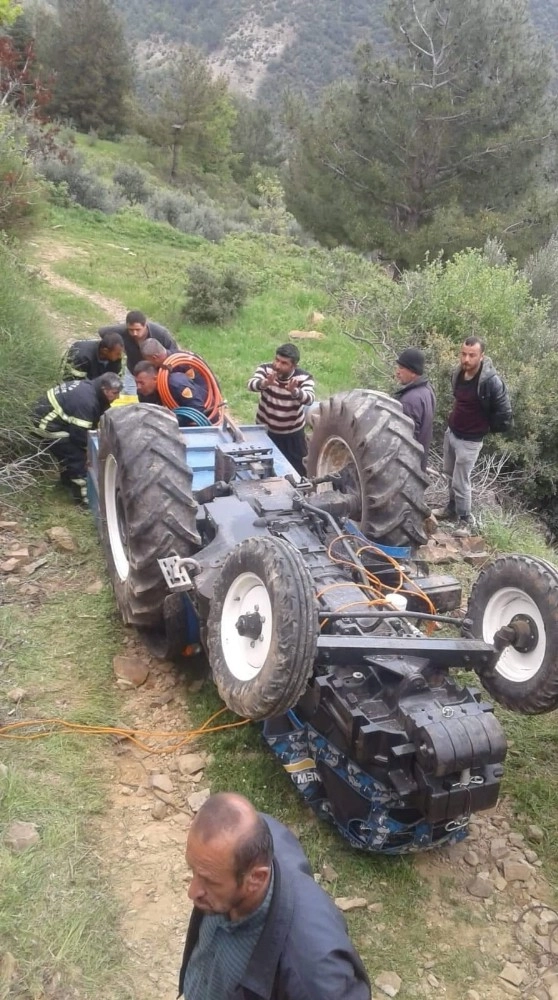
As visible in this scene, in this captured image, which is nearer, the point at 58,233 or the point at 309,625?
the point at 309,625

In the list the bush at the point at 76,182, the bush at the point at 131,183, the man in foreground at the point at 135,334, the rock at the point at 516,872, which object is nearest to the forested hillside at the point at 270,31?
the bush at the point at 131,183

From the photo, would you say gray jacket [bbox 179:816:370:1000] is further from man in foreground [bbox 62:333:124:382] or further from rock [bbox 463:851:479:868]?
man in foreground [bbox 62:333:124:382]

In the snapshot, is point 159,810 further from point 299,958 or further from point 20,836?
point 299,958

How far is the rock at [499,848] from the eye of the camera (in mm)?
3320

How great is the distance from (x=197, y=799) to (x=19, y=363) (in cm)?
383

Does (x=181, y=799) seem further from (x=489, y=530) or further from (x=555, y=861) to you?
(x=489, y=530)

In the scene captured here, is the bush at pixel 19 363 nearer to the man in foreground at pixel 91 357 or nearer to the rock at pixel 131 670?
the man in foreground at pixel 91 357

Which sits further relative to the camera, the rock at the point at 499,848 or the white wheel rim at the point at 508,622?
the rock at the point at 499,848

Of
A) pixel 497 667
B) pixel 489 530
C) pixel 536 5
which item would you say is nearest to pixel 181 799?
pixel 497 667

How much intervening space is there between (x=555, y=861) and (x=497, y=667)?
3.05ft

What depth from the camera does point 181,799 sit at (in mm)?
3473

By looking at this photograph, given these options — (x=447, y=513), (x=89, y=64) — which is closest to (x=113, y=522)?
(x=447, y=513)

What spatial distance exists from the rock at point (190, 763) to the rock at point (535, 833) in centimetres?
156

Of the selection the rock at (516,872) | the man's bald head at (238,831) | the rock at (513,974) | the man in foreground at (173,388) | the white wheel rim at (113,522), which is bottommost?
the rock at (516,872)
